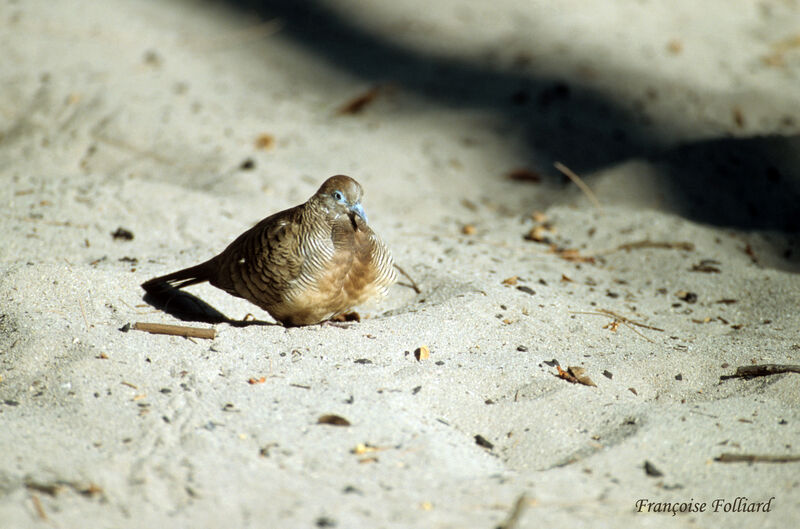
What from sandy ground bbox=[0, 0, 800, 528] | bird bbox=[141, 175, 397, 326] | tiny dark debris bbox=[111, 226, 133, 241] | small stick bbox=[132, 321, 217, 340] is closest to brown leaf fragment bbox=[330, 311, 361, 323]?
sandy ground bbox=[0, 0, 800, 528]

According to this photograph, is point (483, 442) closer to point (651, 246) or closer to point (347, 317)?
point (347, 317)

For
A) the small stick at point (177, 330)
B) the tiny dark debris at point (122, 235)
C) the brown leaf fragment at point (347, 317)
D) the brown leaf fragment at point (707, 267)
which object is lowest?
the brown leaf fragment at point (347, 317)

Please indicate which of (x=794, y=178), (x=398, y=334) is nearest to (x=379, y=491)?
(x=398, y=334)

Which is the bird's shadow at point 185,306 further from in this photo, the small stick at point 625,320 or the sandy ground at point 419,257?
the small stick at point 625,320

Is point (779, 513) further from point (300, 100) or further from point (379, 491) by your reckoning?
point (300, 100)

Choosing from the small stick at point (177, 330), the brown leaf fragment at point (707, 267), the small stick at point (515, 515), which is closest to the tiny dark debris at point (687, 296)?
the brown leaf fragment at point (707, 267)

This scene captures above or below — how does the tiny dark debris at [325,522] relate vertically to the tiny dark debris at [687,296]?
above

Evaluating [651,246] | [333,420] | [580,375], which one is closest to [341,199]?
[333,420]
